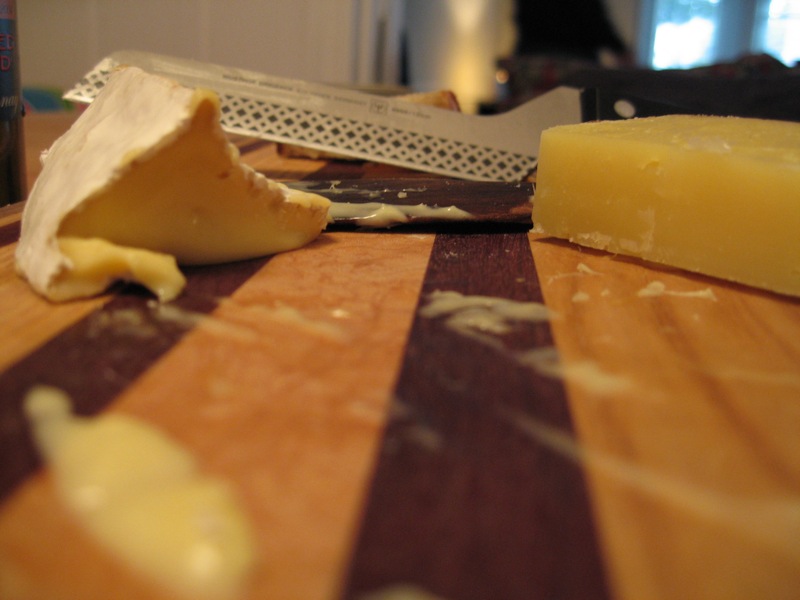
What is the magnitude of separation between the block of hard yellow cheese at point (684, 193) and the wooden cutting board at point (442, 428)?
6 centimetres

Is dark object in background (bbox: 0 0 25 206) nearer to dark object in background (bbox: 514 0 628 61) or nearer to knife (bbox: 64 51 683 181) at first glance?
knife (bbox: 64 51 683 181)

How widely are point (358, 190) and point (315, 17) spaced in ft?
6.70

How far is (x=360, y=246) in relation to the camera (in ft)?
2.91

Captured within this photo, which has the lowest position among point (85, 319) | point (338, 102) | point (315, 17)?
point (85, 319)

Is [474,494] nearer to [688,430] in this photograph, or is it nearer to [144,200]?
[688,430]

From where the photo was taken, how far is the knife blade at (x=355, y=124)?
1.34m

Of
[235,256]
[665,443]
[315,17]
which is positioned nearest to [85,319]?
[235,256]

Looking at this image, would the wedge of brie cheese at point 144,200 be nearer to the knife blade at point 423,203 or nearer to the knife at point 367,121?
the knife blade at point 423,203

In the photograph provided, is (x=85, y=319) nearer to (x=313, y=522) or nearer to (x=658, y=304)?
(x=313, y=522)

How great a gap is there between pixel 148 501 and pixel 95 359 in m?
0.20

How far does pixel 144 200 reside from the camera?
2.23 ft

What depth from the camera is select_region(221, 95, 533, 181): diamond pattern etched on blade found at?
1338 mm

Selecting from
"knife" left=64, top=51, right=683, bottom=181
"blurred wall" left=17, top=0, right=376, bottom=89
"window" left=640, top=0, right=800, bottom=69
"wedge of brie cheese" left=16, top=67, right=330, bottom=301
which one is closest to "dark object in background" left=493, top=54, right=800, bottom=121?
"knife" left=64, top=51, right=683, bottom=181

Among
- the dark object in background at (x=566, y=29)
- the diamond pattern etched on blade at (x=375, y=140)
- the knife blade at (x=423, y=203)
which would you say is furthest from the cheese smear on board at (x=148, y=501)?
the dark object in background at (x=566, y=29)
